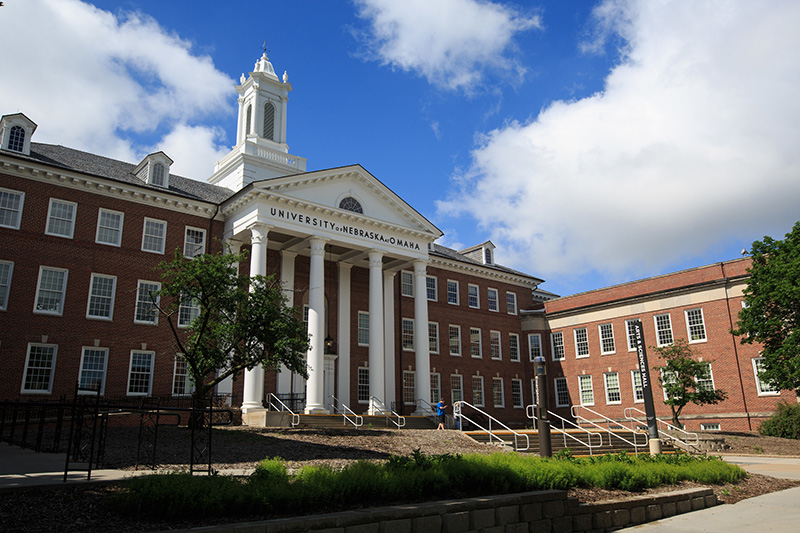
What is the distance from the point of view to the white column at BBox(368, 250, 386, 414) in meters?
32.8

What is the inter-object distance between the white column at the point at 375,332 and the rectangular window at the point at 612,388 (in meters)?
17.7

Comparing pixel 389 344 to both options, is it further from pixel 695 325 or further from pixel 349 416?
pixel 695 325

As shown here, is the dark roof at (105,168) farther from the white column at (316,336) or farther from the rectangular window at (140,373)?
the rectangular window at (140,373)

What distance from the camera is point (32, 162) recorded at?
27.5 m

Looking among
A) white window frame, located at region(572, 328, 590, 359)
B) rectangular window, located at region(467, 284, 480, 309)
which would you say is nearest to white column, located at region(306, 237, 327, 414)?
rectangular window, located at region(467, 284, 480, 309)

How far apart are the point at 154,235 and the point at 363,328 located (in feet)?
44.2

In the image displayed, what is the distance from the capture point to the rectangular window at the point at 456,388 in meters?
42.1

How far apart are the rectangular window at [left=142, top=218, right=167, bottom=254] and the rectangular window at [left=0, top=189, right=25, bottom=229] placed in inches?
212

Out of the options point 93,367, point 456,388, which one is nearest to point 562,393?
point 456,388

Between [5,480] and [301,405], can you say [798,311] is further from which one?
[5,480]

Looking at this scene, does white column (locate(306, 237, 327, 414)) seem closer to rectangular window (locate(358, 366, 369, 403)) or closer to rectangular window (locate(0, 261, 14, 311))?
rectangular window (locate(358, 366, 369, 403))

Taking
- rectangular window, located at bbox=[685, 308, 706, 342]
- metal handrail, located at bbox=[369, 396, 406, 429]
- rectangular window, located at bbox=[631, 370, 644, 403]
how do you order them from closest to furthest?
1. metal handrail, located at bbox=[369, 396, 406, 429]
2. rectangular window, located at bbox=[685, 308, 706, 342]
3. rectangular window, located at bbox=[631, 370, 644, 403]

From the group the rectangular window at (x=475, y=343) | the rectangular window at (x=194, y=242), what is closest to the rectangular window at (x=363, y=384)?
the rectangular window at (x=475, y=343)

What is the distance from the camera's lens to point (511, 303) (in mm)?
48625
